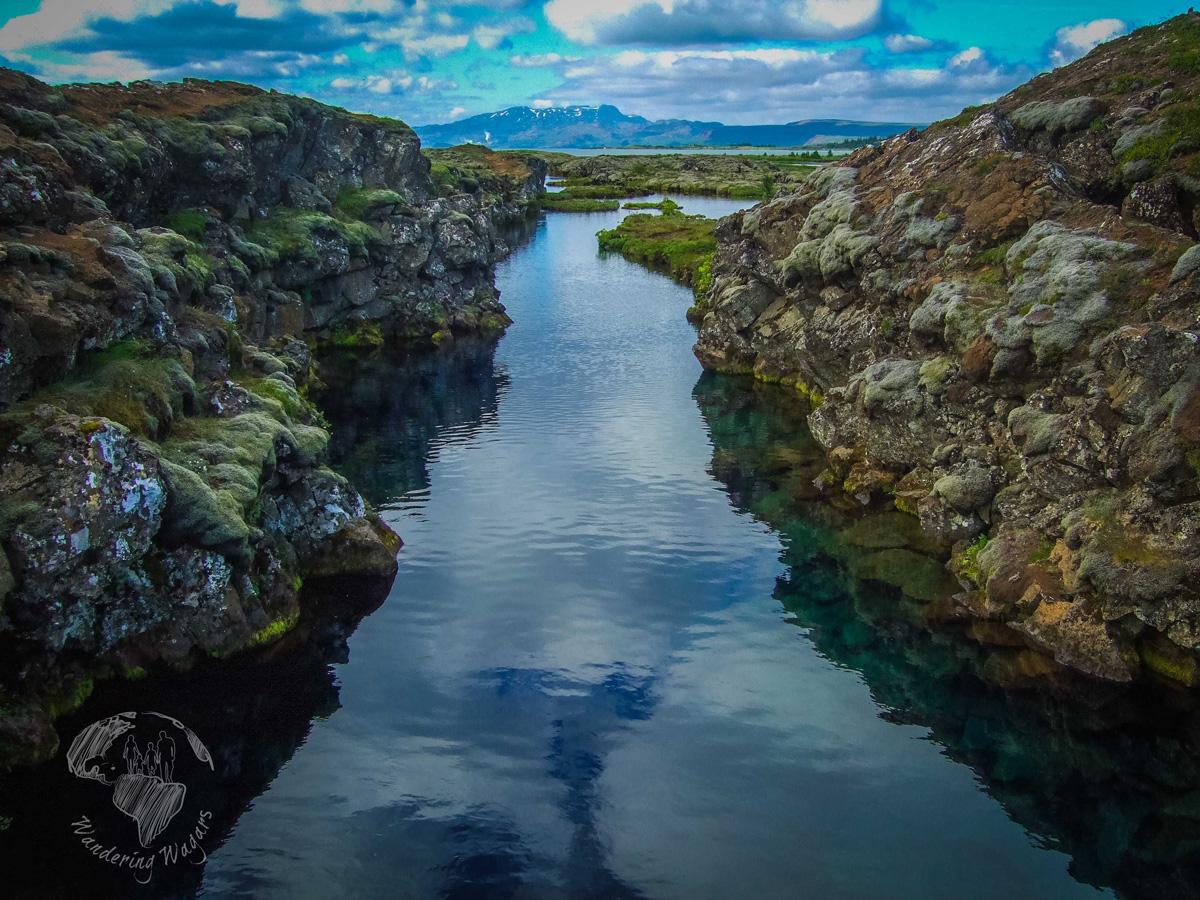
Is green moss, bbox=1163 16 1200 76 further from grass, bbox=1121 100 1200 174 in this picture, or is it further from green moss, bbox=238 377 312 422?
green moss, bbox=238 377 312 422

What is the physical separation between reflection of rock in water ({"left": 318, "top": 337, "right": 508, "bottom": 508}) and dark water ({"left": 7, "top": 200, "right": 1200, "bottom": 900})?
6617 mm

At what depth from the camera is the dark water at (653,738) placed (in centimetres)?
2289

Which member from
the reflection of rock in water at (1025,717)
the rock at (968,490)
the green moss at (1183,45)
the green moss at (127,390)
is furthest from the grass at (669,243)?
the green moss at (127,390)

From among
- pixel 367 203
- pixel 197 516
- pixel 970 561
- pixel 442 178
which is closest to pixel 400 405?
pixel 367 203

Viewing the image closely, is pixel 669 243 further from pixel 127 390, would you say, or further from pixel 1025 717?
pixel 1025 717

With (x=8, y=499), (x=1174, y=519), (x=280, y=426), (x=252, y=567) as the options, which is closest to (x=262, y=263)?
(x=280, y=426)

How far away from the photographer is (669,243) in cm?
13512

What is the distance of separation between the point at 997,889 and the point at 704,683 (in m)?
11.8

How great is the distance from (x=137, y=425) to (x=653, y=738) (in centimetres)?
2224

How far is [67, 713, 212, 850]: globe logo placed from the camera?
84.0ft

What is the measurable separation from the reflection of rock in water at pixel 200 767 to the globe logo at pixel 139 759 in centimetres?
18

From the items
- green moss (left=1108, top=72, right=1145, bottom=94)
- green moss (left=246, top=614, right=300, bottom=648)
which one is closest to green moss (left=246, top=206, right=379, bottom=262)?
green moss (left=246, top=614, right=300, bottom=648)

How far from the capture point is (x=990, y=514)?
130ft

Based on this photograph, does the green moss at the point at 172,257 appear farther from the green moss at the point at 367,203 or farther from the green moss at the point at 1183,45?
the green moss at the point at 1183,45
